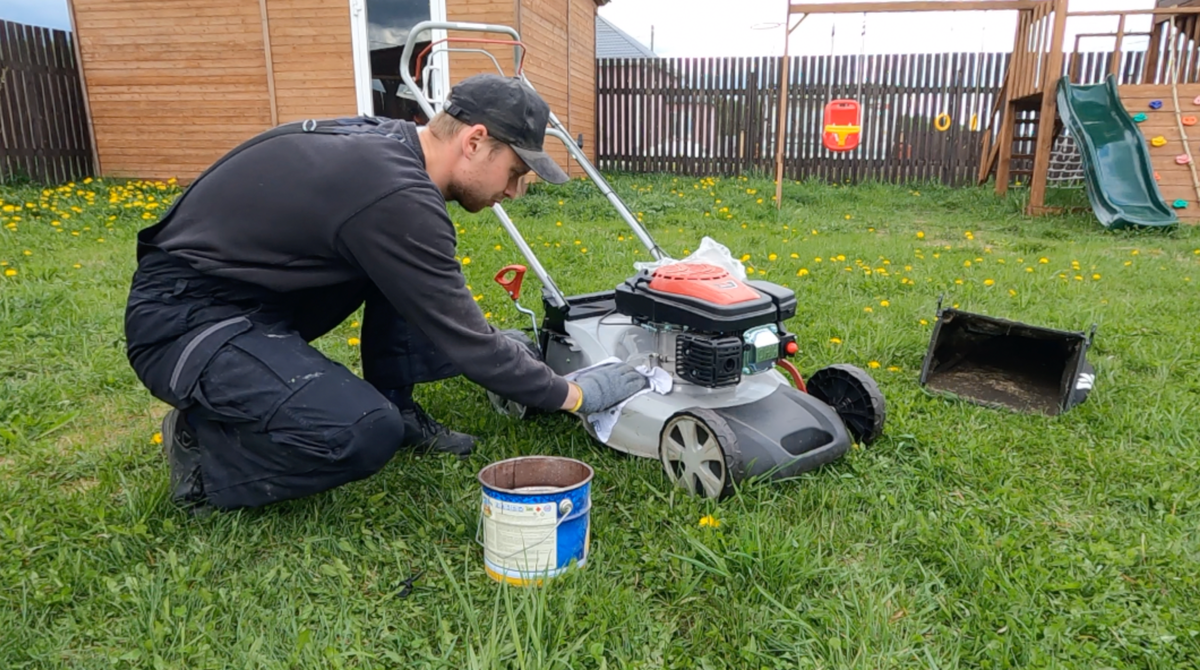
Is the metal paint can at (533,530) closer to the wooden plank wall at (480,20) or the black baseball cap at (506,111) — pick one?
the black baseball cap at (506,111)

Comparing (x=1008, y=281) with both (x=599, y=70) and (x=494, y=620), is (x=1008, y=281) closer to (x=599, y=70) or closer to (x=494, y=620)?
(x=494, y=620)

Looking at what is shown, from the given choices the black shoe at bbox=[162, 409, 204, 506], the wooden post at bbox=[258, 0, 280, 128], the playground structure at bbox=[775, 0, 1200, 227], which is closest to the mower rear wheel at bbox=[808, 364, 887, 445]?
the black shoe at bbox=[162, 409, 204, 506]

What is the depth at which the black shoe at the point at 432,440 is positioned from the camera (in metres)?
2.63

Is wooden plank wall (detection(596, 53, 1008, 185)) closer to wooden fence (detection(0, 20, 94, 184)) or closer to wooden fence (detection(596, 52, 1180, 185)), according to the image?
wooden fence (detection(596, 52, 1180, 185))

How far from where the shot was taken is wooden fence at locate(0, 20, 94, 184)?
30.3ft

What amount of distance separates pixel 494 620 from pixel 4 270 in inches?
172

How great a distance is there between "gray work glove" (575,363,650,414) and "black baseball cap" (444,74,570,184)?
591mm

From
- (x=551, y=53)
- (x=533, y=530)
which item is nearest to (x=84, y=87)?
(x=551, y=53)

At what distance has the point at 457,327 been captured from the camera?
6.53ft

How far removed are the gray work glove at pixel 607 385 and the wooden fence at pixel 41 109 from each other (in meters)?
9.51

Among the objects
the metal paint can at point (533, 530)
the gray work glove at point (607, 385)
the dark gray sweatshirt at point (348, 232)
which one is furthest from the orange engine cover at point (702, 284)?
the metal paint can at point (533, 530)

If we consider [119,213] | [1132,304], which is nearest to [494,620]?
[1132,304]

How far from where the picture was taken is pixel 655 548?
203 cm

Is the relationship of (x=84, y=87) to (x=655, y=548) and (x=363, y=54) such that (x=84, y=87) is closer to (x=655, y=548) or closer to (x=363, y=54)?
(x=363, y=54)
